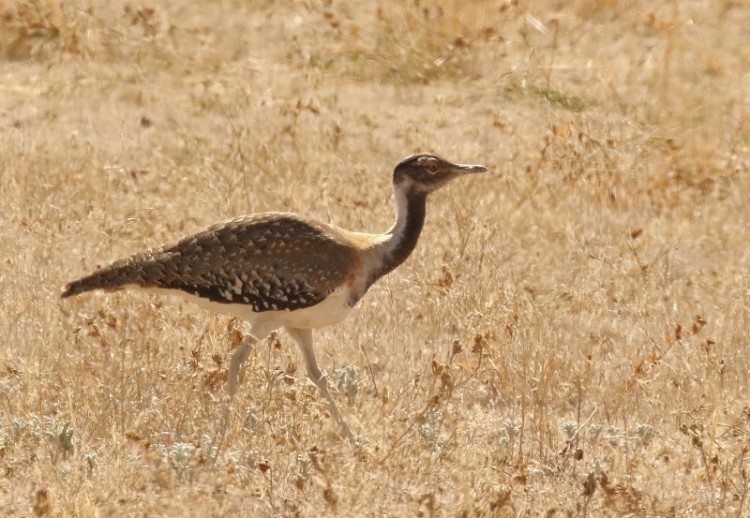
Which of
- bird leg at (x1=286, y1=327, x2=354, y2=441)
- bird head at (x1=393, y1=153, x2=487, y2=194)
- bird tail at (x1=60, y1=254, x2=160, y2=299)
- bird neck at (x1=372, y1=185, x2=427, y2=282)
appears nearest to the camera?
bird leg at (x1=286, y1=327, x2=354, y2=441)

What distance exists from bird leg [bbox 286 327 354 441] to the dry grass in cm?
12

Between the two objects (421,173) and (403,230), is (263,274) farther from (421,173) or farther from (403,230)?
(421,173)

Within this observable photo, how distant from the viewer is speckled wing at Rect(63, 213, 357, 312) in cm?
829

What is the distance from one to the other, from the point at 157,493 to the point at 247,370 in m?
1.59

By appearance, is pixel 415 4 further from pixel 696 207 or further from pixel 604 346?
pixel 604 346

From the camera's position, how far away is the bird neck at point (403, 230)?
28.2 ft

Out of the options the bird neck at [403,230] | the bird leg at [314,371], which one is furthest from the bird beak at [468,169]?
the bird leg at [314,371]

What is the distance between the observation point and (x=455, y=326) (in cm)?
988

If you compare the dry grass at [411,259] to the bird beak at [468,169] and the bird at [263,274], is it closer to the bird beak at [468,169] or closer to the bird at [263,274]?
the bird at [263,274]

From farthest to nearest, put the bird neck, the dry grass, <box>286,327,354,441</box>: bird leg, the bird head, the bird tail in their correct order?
1. the bird head
2. the bird neck
3. the bird tail
4. <box>286,327,354,441</box>: bird leg
5. the dry grass

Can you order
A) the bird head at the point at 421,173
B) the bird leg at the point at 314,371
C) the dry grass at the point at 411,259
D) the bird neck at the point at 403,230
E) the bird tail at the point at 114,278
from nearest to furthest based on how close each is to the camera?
the dry grass at the point at 411,259
the bird leg at the point at 314,371
the bird tail at the point at 114,278
the bird neck at the point at 403,230
the bird head at the point at 421,173

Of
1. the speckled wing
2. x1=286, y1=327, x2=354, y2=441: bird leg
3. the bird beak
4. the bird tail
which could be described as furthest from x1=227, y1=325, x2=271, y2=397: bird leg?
the bird beak

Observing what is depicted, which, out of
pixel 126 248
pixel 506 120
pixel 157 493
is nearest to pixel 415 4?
pixel 506 120

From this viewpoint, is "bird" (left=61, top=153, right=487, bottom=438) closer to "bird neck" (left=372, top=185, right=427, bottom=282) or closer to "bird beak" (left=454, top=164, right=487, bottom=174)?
"bird neck" (left=372, top=185, right=427, bottom=282)
